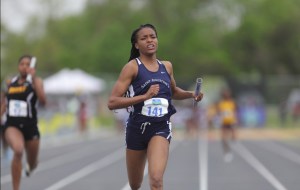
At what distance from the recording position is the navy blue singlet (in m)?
7.76

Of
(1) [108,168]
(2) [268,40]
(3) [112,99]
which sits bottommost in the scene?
(1) [108,168]

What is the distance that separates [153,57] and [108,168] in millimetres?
10137

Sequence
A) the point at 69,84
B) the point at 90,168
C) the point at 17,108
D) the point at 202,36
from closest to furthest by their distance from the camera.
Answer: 1. the point at 17,108
2. the point at 90,168
3. the point at 69,84
4. the point at 202,36

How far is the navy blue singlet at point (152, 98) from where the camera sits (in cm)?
776

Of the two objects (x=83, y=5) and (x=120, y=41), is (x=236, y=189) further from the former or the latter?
(x=83, y=5)

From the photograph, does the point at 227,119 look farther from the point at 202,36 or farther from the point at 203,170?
the point at 202,36

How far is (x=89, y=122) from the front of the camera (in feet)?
124

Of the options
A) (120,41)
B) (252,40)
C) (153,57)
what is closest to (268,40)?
(252,40)

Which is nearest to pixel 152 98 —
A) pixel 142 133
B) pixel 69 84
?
pixel 142 133

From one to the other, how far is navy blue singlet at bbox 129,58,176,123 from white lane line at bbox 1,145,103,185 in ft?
21.2

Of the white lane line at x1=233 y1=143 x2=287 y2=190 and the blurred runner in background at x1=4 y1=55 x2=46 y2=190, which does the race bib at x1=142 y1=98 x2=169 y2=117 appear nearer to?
the blurred runner in background at x1=4 y1=55 x2=46 y2=190

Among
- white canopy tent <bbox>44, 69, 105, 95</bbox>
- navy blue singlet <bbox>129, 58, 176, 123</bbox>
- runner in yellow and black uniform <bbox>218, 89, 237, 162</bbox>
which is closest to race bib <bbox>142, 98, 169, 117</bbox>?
navy blue singlet <bbox>129, 58, 176, 123</bbox>

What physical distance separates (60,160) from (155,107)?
13151 millimetres

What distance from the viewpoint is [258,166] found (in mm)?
17828
